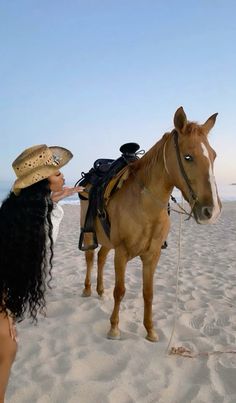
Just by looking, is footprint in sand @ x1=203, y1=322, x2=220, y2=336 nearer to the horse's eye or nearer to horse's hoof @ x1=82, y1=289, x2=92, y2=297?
horse's hoof @ x1=82, y1=289, x2=92, y2=297

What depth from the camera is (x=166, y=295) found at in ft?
16.4

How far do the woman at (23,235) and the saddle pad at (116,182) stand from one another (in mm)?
1785

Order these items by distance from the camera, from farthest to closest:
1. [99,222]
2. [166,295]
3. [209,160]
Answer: [166,295] < [99,222] < [209,160]

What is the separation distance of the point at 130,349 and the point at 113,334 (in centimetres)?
32

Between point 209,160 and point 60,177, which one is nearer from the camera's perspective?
point 60,177

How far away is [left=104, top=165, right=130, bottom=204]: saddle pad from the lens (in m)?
3.93

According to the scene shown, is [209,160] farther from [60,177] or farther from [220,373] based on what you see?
[220,373]

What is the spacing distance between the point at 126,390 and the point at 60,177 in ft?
5.56

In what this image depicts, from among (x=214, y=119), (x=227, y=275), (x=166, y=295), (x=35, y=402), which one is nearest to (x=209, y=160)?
(x=214, y=119)

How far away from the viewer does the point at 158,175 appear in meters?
3.44

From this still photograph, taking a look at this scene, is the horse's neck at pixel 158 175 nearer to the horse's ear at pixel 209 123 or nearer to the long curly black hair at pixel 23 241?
the horse's ear at pixel 209 123

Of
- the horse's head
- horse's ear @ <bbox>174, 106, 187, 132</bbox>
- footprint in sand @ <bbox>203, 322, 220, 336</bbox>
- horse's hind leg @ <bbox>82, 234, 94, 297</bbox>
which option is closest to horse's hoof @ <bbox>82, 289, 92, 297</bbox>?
horse's hind leg @ <bbox>82, 234, 94, 297</bbox>

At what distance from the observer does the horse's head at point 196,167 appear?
2.81 metres

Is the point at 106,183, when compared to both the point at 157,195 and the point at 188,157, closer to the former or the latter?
the point at 157,195
